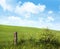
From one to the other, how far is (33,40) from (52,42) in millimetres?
1986

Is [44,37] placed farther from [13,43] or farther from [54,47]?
[13,43]

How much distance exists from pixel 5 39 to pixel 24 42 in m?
3.42

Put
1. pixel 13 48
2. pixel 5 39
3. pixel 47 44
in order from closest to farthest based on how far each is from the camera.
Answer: pixel 13 48, pixel 47 44, pixel 5 39

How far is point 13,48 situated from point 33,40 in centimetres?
346

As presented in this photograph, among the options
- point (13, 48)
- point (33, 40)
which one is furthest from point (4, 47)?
point (33, 40)

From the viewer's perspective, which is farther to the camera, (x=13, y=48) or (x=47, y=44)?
(x=47, y=44)

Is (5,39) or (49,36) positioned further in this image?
(5,39)

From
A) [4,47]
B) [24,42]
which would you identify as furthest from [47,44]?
[4,47]

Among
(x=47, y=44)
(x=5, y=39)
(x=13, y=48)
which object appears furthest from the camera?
(x=5, y=39)

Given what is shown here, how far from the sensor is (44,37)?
26.7 m

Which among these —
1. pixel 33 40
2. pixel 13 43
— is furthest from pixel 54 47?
pixel 13 43

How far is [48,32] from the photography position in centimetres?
2684

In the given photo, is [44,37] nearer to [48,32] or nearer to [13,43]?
[48,32]

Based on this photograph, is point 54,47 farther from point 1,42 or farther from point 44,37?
point 1,42
